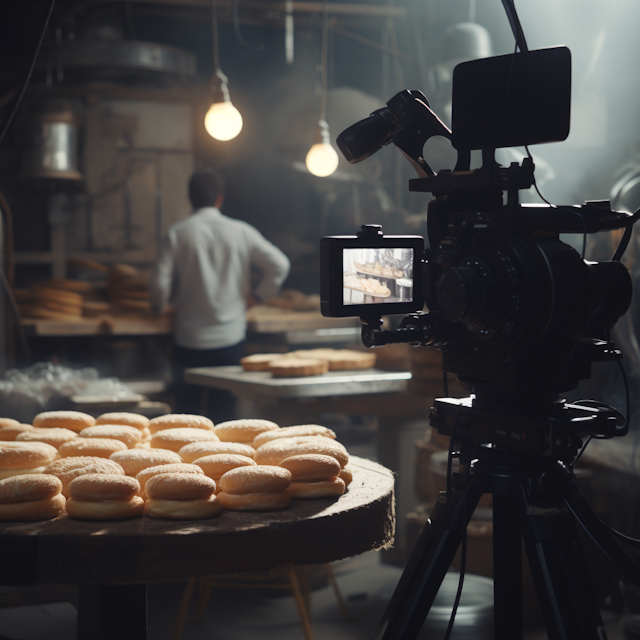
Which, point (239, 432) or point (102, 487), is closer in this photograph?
point (102, 487)

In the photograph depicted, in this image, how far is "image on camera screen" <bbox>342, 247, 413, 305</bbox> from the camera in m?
1.35

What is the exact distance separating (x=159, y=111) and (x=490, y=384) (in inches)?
201

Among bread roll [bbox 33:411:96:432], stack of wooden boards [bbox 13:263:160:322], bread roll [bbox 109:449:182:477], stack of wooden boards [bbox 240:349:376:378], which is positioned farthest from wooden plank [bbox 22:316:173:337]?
bread roll [bbox 109:449:182:477]

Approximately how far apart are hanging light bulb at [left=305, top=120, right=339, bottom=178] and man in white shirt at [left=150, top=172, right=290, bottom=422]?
22.6 inches

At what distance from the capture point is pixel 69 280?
5.51 metres

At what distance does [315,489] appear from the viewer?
1.45 m

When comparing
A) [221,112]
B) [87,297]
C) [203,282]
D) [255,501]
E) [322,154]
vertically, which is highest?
[221,112]

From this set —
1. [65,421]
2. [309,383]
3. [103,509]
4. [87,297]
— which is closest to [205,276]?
[309,383]

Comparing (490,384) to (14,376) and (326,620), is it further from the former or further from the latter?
(14,376)

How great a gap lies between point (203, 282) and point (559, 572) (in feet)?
11.4

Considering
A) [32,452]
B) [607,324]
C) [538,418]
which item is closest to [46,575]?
[32,452]

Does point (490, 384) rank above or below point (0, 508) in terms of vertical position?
above

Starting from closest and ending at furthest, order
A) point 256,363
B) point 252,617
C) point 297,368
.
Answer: point 252,617 < point 297,368 < point 256,363

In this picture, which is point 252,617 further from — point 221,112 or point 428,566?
point 221,112
